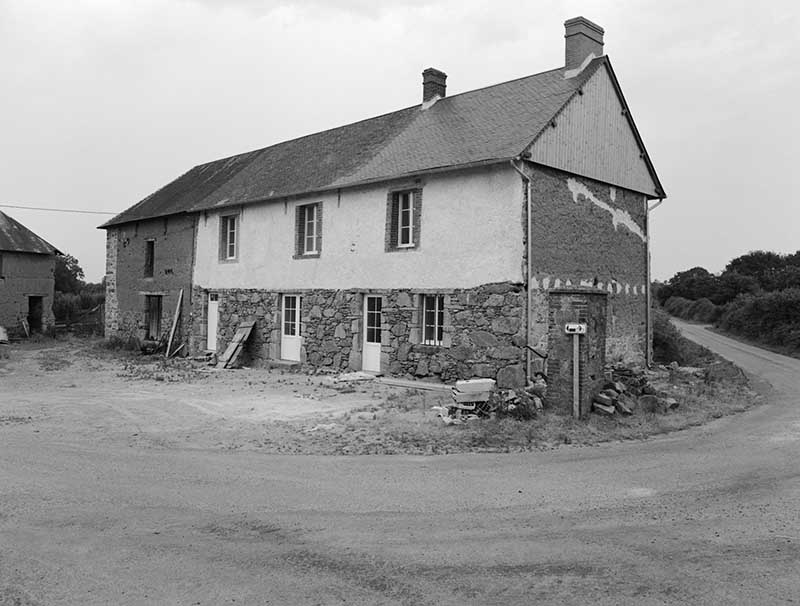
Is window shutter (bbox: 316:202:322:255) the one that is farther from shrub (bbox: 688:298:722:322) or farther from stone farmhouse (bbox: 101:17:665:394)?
shrub (bbox: 688:298:722:322)

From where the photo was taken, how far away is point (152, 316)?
23594 mm

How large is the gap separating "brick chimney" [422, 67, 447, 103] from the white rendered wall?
444 centimetres

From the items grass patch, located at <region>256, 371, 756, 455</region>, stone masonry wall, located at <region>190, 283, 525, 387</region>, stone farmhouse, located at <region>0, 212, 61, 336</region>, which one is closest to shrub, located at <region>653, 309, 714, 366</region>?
grass patch, located at <region>256, 371, 756, 455</region>

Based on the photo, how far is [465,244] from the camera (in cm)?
1355

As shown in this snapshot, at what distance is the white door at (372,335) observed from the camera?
15.6 m

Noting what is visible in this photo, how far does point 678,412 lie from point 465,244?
5163 mm

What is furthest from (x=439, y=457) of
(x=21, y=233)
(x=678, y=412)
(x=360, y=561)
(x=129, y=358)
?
(x=21, y=233)

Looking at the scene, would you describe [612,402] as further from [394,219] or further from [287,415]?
→ [394,219]

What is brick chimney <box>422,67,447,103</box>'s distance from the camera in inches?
725

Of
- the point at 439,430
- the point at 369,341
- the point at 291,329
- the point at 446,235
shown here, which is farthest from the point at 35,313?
the point at 439,430

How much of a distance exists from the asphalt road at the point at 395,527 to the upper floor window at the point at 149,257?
15737 millimetres

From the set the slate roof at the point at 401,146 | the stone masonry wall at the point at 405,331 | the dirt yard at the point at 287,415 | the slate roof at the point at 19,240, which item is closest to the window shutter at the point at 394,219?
the slate roof at the point at 401,146

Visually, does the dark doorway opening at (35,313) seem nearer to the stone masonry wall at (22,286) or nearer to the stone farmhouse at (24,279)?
the stone farmhouse at (24,279)

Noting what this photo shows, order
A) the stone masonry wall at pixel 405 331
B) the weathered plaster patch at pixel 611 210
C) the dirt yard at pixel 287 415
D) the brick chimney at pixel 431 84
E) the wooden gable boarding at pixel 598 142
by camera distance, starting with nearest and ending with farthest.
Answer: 1. the dirt yard at pixel 287 415
2. the stone masonry wall at pixel 405 331
3. the wooden gable boarding at pixel 598 142
4. the weathered plaster patch at pixel 611 210
5. the brick chimney at pixel 431 84
